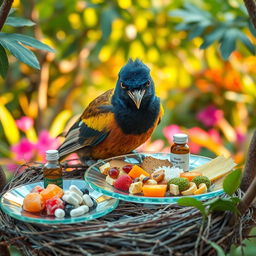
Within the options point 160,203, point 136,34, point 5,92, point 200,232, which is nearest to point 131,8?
point 136,34

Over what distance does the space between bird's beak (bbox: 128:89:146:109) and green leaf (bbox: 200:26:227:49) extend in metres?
0.43

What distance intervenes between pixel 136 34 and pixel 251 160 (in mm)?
2204

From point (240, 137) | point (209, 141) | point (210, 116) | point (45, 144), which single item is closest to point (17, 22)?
point (45, 144)

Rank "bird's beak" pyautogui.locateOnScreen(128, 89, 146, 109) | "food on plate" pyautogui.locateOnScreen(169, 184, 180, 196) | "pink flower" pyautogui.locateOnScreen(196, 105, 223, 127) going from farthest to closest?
"pink flower" pyautogui.locateOnScreen(196, 105, 223, 127), "bird's beak" pyautogui.locateOnScreen(128, 89, 146, 109), "food on plate" pyautogui.locateOnScreen(169, 184, 180, 196)

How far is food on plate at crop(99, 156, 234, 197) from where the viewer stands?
2.03 m

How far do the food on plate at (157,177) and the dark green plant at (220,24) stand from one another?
59 centimetres

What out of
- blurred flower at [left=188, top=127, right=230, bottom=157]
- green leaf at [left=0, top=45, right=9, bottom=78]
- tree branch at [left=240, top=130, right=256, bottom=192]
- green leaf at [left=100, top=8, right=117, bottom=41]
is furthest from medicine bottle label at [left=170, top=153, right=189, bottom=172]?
blurred flower at [left=188, top=127, right=230, bottom=157]

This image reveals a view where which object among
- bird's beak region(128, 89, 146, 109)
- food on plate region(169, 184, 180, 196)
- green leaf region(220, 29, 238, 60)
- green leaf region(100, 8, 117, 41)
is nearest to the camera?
food on plate region(169, 184, 180, 196)

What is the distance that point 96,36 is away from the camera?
13.2 ft

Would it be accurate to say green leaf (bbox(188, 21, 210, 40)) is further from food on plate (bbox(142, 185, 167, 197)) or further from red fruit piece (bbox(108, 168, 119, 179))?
food on plate (bbox(142, 185, 167, 197))

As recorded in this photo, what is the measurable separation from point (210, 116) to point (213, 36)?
75.2 inches

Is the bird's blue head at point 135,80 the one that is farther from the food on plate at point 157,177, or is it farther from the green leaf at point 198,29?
the green leaf at point 198,29

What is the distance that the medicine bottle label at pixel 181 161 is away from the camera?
2.32 metres

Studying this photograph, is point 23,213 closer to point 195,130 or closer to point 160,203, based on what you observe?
point 160,203
